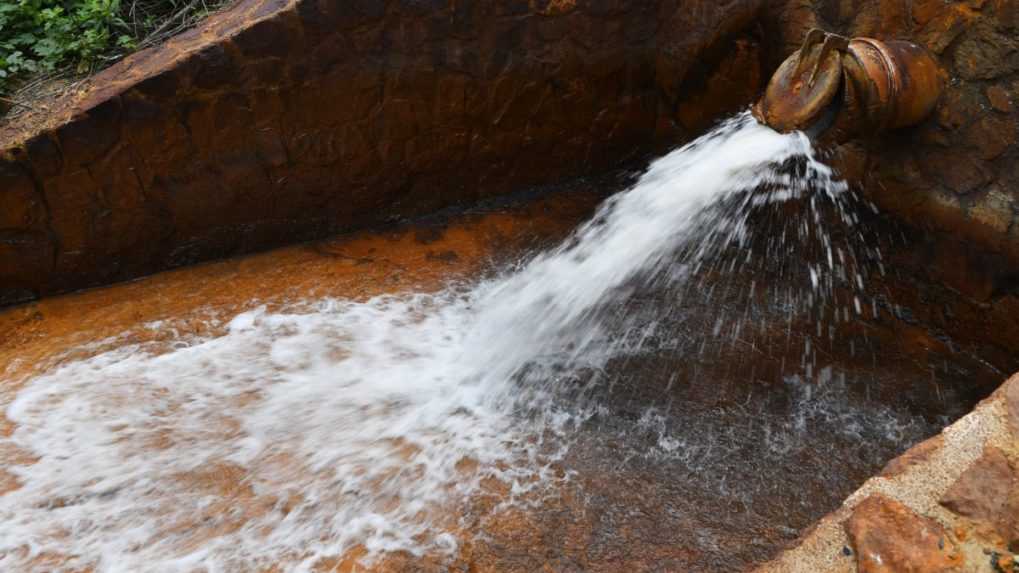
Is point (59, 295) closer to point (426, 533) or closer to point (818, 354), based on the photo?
point (426, 533)

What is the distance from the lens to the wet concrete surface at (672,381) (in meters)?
1.99

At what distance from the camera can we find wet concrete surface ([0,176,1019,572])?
199 cm

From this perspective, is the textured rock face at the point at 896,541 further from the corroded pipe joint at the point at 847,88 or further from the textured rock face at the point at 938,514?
the corroded pipe joint at the point at 847,88

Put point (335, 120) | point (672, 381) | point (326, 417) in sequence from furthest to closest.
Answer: point (335, 120) → point (672, 381) → point (326, 417)

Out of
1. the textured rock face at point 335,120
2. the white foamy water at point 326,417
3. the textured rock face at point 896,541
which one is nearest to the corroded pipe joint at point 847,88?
the white foamy water at point 326,417

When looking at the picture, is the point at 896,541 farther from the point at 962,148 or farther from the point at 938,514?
the point at 962,148

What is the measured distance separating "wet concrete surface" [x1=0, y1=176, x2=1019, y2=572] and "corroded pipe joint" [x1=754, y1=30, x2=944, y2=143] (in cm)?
58

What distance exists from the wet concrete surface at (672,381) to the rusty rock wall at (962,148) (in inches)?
5.0

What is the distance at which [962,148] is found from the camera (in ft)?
8.68

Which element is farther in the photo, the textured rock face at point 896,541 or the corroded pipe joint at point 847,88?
the corroded pipe joint at point 847,88

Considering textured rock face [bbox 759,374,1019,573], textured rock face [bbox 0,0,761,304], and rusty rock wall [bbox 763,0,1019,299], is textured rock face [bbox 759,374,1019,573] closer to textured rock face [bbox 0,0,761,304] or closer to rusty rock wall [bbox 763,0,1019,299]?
rusty rock wall [bbox 763,0,1019,299]

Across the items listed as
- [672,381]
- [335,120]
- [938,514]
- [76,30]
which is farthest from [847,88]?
[76,30]

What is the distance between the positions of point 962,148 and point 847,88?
543 millimetres

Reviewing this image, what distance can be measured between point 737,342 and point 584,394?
2.08 ft
